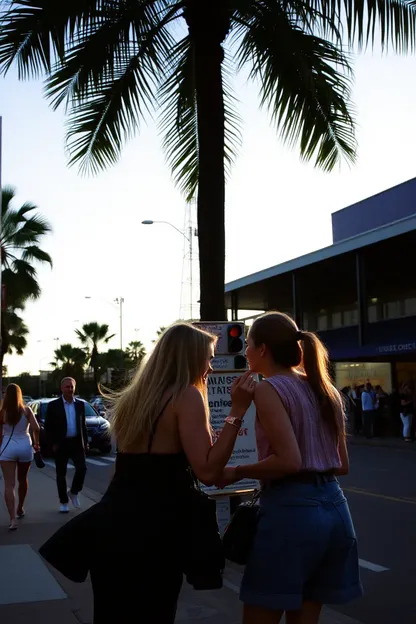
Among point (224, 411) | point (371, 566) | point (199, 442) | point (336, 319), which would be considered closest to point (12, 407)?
point (224, 411)

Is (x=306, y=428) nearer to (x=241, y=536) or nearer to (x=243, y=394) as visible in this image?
(x=243, y=394)

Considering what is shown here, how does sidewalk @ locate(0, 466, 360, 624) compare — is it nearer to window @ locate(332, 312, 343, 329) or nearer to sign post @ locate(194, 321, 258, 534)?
sign post @ locate(194, 321, 258, 534)

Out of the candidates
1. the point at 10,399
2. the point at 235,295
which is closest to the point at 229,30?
the point at 10,399

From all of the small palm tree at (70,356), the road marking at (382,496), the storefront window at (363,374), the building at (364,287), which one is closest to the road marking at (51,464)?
the road marking at (382,496)

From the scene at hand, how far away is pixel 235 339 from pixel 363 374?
84.4 feet

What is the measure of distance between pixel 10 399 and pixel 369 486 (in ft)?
21.1

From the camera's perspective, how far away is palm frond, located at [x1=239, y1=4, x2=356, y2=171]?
748 centimetres

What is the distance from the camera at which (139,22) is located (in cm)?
772

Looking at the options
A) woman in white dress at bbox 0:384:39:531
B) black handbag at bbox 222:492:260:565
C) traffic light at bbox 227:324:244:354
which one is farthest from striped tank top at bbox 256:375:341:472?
woman in white dress at bbox 0:384:39:531

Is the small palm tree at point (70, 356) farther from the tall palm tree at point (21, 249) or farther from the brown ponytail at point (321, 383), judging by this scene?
the brown ponytail at point (321, 383)

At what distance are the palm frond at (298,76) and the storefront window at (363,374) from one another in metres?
24.1

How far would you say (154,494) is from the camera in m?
2.82

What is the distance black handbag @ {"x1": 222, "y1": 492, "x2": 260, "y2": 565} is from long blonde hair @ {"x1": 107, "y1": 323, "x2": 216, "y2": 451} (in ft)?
1.44

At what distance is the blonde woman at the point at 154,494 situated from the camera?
2.79 metres
